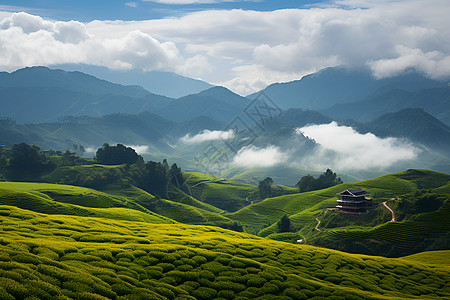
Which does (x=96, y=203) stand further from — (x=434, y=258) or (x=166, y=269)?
(x=166, y=269)

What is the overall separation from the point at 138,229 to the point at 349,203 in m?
108

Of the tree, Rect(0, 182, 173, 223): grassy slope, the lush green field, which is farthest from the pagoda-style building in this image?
Rect(0, 182, 173, 223): grassy slope

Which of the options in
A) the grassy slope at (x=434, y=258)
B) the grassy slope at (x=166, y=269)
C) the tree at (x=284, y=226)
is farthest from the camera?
the tree at (x=284, y=226)

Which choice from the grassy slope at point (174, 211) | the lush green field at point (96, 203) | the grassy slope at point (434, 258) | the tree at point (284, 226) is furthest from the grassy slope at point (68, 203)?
the grassy slope at point (434, 258)

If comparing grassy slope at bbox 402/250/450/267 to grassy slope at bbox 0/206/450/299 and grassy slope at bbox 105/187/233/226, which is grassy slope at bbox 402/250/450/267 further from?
grassy slope at bbox 105/187/233/226

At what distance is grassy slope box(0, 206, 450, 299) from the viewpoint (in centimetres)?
2775

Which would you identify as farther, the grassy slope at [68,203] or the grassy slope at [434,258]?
the grassy slope at [68,203]

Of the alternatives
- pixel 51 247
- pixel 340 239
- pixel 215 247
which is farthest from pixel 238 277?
pixel 340 239

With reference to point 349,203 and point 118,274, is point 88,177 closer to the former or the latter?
point 349,203

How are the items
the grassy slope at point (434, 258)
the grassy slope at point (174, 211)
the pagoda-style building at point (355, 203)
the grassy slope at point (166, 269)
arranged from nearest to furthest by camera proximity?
the grassy slope at point (166, 269) < the grassy slope at point (434, 258) < the pagoda-style building at point (355, 203) < the grassy slope at point (174, 211)

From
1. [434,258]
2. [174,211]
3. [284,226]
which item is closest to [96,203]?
[174,211]

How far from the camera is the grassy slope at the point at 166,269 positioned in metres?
27.8

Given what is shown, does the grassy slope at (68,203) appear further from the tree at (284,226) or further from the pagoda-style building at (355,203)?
the pagoda-style building at (355,203)

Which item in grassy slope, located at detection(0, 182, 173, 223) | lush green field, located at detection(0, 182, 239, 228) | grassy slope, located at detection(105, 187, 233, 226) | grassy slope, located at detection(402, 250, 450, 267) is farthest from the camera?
grassy slope, located at detection(105, 187, 233, 226)
